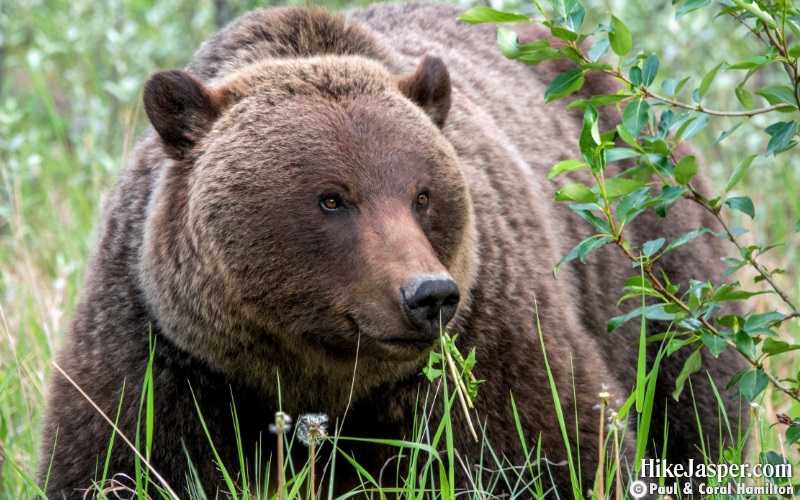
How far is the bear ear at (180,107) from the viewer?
4.15 metres

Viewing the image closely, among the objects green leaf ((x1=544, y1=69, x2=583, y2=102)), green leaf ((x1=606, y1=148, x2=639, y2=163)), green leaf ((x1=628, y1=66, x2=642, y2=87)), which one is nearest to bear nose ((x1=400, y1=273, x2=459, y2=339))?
green leaf ((x1=606, y1=148, x2=639, y2=163))

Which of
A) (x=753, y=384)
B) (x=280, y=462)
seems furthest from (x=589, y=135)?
(x=280, y=462)

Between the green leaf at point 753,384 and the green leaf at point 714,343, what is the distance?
18 centimetres

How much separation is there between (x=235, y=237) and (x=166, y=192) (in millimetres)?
499

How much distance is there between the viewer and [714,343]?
3809mm

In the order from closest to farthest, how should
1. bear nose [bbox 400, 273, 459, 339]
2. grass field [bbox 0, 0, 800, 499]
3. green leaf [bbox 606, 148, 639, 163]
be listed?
bear nose [bbox 400, 273, 459, 339]
green leaf [bbox 606, 148, 639, 163]
grass field [bbox 0, 0, 800, 499]

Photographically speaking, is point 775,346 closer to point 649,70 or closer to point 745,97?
point 745,97

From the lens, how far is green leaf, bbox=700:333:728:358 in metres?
3.77

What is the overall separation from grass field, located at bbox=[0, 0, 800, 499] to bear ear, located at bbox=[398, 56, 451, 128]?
2264 millimetres

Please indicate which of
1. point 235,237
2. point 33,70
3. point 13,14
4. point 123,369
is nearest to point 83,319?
point 123,369

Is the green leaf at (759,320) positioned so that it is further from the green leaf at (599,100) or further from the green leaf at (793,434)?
the green leaf at (599,100)

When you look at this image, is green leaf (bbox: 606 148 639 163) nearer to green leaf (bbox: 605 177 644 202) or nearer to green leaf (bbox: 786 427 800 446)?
green leaf (bbox: 605 177 644 202)

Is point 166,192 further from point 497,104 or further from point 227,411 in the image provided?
point 497,104

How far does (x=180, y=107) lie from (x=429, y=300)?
1.40 m
